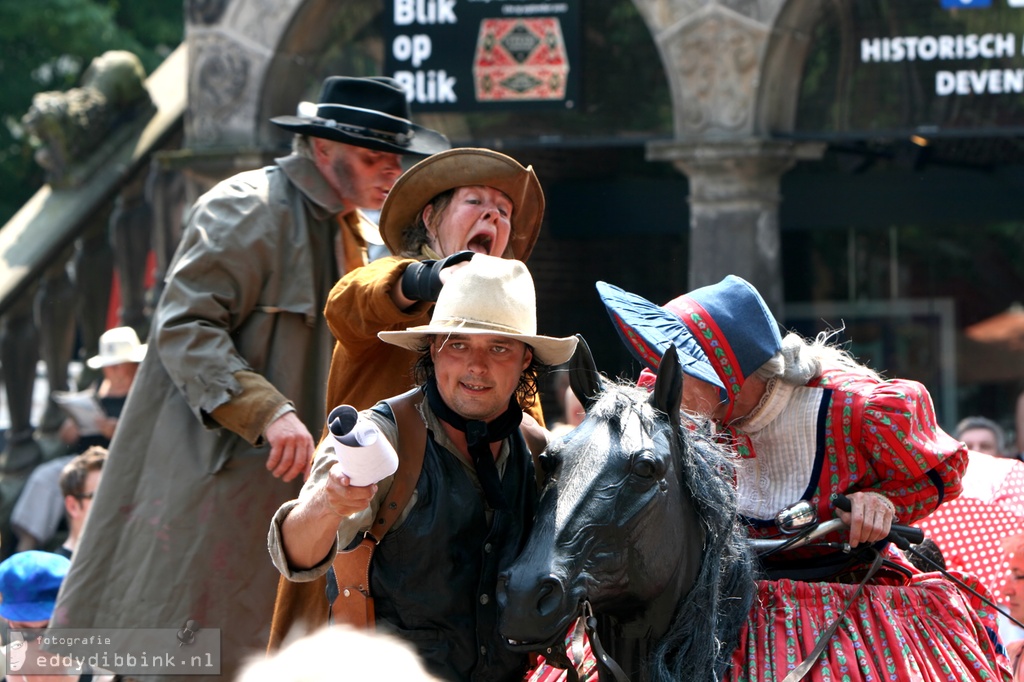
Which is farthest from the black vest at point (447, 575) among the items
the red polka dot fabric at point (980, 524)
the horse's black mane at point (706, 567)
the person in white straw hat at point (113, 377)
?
the person in white straw hat at point (113, 377)

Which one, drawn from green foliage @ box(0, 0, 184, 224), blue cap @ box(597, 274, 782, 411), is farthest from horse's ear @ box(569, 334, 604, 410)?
green foliage @ box(0, 0, 184, 224)

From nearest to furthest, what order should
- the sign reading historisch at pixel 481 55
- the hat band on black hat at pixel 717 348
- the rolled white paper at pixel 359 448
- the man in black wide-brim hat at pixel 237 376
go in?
the rolled white paper at pixel 359 448 → the hat band on black hat at pixel 717 348 → the man in black wide-brim hat at pixel 237 376 → the sign reading historisch at pixel 481 55

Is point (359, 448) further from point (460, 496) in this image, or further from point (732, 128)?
point (732, 128)

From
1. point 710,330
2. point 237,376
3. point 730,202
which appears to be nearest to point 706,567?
point 710,330

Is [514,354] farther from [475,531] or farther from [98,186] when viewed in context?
[98,186]

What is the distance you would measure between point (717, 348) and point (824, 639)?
27.5 inches

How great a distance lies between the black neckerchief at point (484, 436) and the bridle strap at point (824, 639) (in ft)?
2.29

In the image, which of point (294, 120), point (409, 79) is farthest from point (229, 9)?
point (294, 120)

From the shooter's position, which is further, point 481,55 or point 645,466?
point 481,55

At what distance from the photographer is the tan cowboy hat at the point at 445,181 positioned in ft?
14.1

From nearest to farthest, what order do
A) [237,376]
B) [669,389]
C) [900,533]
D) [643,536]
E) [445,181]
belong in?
[643,536], [669,389], [900,533], [445,181], [237,376]

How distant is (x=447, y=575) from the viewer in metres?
3.52

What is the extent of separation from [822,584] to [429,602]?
88 cm

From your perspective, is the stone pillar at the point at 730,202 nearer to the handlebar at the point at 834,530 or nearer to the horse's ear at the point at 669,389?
the handlebar at the point at 834,530
